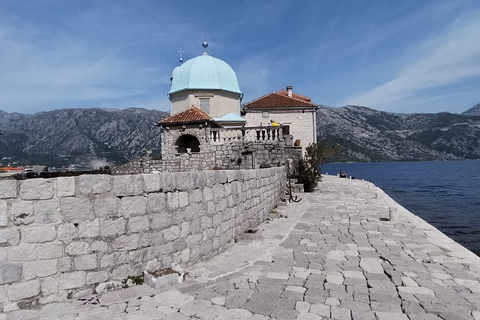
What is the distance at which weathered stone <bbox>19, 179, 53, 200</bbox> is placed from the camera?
331 cm

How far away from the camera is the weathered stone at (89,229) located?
3605 mm

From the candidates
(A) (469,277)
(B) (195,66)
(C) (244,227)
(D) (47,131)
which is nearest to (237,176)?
(C) (244,227)

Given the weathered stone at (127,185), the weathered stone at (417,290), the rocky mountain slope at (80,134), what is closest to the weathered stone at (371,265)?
the weathered stone at (417,290)

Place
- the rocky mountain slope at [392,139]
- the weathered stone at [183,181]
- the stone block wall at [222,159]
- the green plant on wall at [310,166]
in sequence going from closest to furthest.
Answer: the weathered stone at [183,181], the stone block wall at [222,159], the green plant on wall at [310,166], the rocky mountain slope at [392,139]

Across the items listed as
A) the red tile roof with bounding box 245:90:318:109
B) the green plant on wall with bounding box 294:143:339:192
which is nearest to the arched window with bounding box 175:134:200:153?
the green plant on wall with bounding box 294:143:339:192

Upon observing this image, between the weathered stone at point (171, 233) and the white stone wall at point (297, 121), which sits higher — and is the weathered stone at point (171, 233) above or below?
below

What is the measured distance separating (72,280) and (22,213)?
3.29 feet

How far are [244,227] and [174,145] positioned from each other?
14.5 m

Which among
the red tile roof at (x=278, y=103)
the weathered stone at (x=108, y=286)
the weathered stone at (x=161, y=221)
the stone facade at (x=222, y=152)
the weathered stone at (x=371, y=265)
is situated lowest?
the weathered stone at (x=371, y=265)

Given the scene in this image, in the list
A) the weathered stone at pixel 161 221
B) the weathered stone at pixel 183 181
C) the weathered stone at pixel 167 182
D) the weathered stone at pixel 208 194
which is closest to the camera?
the weathered stone at pixel 161 221

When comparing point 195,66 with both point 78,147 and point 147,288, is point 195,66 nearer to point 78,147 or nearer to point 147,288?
point 147,288

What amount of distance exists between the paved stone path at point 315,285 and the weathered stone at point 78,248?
1.88 ft

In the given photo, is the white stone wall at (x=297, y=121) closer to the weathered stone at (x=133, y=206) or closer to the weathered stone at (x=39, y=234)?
the weathered stone at (x=133, y=206)

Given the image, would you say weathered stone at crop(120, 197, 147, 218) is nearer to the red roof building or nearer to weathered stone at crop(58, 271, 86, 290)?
weathered stone at crop(58, 271, 86, 290)
